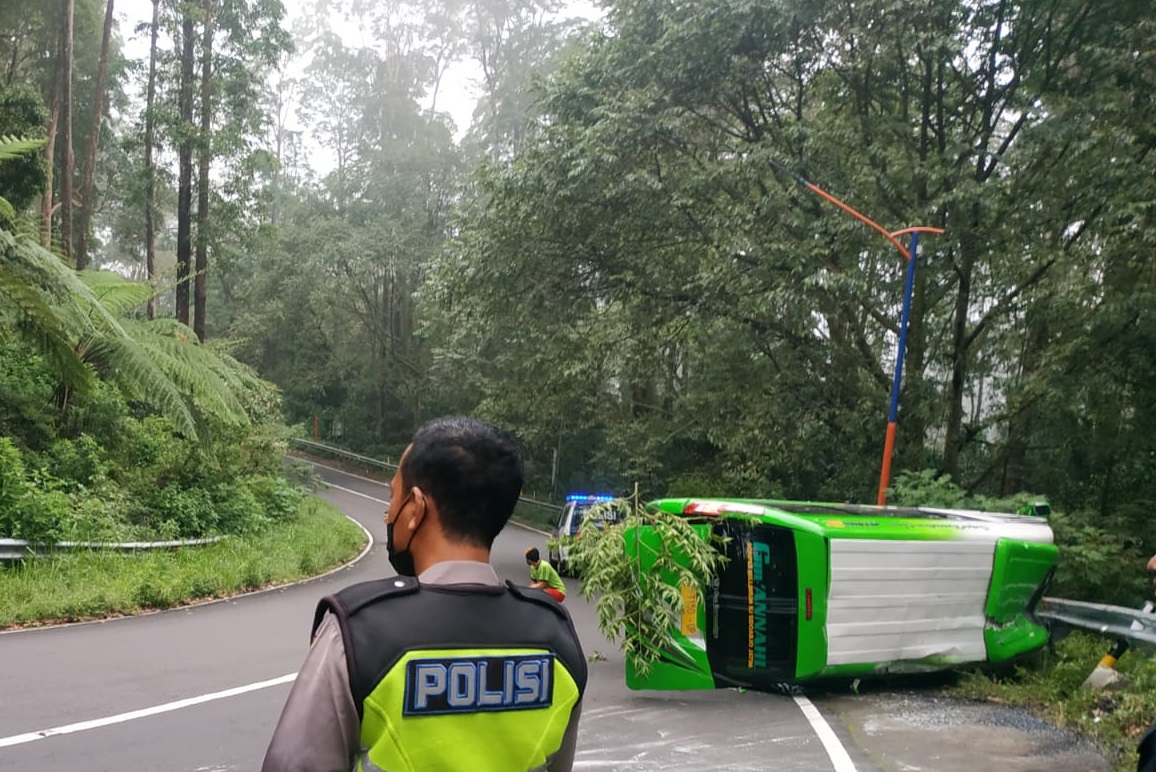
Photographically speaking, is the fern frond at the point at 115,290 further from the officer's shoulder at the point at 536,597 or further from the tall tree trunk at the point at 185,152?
the officer's shoulder at the point at 536,597

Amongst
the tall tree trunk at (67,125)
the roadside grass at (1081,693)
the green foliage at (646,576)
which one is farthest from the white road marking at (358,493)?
the roadside grass at (1081,693)

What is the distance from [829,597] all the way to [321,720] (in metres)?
7.07

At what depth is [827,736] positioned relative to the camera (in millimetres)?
7250

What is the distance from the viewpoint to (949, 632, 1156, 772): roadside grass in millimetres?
7344

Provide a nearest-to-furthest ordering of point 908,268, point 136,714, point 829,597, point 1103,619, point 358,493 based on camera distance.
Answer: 1. point 136,714
2. point 829,597
3. point 1103,619
4. point 908,268
5. point 358,493

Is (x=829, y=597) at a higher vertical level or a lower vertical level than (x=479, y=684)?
lower

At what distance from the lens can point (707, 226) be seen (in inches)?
695

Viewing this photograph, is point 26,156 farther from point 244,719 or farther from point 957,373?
point 957,373

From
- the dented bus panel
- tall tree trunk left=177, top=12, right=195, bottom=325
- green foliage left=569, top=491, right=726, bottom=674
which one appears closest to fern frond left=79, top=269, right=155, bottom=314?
tall tree trunk left=177, top=12, right=195, bottom=325

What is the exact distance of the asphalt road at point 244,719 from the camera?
6191 mm

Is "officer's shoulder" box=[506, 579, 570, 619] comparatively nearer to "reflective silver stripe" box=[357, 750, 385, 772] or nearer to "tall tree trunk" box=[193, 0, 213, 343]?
"reflective silver stripe" box=[357, 750, 385, 772]

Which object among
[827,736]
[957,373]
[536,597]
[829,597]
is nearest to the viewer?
[536,597]

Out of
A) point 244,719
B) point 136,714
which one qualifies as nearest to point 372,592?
point 244,719

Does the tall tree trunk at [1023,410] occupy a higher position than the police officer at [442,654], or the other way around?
the tall tree trunk at [1023,410]
